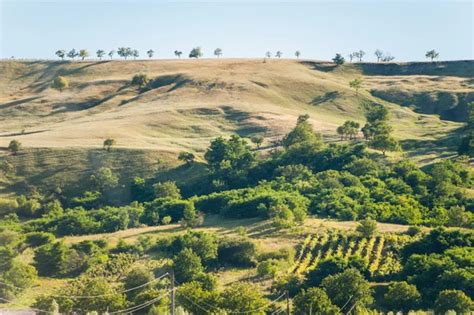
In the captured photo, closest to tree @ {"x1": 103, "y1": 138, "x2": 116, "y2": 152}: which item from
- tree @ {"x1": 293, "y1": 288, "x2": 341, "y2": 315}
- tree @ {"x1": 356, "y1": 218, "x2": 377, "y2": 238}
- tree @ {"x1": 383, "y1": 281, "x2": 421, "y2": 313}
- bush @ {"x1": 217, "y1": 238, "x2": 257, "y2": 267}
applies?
bush @ {"x1": 217, "y1": 238, "x2": 257, "y2": 267}

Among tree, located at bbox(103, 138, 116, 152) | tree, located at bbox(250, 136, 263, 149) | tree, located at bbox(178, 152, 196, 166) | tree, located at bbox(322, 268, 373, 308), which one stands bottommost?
tree, located at bbox(322, 268, 373, 308)

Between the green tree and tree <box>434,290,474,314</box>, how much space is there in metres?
12.1

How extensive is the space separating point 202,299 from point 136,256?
20.7m

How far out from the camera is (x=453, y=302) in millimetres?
44719

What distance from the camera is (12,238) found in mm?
70938

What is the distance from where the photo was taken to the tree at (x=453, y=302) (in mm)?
44031

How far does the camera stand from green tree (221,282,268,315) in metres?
45.9

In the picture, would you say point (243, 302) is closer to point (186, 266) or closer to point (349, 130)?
point (186, 266)

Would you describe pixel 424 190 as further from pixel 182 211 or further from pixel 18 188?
pixel 18 188

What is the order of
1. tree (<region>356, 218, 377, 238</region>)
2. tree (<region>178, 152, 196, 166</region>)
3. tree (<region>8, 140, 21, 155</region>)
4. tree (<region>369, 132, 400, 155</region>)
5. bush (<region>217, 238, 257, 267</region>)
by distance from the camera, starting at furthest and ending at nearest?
1. tree (<region>8, 140, 21, 155</region>)
2. tree (<region>178, 152, 196, 166</region>)
3. tree (<region>369, 132, 400, 155</region>)
4. tree (<region>356, 218, 377, 238</region>)
5. bush (<region>217, 238, 257, 267</region>)

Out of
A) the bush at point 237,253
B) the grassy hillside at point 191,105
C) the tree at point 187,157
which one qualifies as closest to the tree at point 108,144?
the grassy hillside at point 191,105

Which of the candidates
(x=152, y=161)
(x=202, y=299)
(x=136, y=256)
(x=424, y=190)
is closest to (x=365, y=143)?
(x=424, y=190)

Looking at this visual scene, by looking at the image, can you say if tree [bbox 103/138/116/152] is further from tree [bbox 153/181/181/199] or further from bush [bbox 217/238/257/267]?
A: bush [bbox 217/238/257/267]

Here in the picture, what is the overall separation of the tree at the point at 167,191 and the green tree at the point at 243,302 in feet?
148
